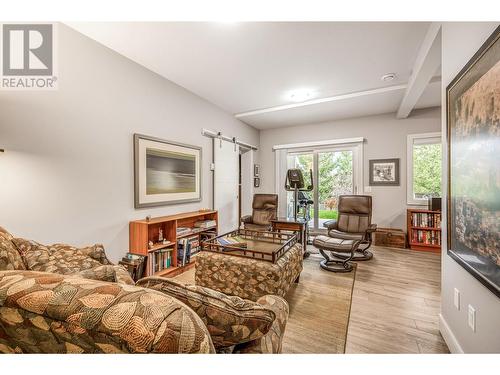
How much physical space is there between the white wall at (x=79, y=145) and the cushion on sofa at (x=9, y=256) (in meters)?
0.62

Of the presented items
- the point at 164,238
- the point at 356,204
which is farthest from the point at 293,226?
the point at 164,238

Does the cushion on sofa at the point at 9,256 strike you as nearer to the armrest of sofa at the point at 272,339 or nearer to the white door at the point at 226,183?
the armrest of sofa at the point at 272,339

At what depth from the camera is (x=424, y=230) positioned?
12.5 ft

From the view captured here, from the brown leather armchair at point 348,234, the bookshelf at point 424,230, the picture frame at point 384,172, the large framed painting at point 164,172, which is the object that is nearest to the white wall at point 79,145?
the large framed painting at point 164,172

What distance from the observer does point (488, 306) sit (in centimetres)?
110

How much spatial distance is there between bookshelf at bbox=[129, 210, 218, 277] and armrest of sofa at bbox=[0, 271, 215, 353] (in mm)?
1952

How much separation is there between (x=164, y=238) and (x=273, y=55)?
2605 millimetres

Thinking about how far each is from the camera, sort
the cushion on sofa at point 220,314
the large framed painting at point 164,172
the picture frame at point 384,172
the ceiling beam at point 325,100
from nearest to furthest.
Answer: the cushion on sofa at point 220,314, the large framed painting at point 164,172, the ceiling beam at point 325,100, the picture frame at point 384,172

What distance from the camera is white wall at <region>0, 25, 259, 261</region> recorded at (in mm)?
1731

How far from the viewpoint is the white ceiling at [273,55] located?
2.04m

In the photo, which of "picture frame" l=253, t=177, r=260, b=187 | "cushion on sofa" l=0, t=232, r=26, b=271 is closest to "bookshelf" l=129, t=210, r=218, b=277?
"cushion on sofa" l=0, t=232, r=26, b=271

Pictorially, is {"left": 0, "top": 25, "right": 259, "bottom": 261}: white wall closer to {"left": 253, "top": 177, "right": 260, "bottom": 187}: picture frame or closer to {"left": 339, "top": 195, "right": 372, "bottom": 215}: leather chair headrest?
{"left": 253, "top": 177, "right": 260, "bottom": 187}: picture frame

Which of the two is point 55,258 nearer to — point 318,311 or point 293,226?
point 318,311
